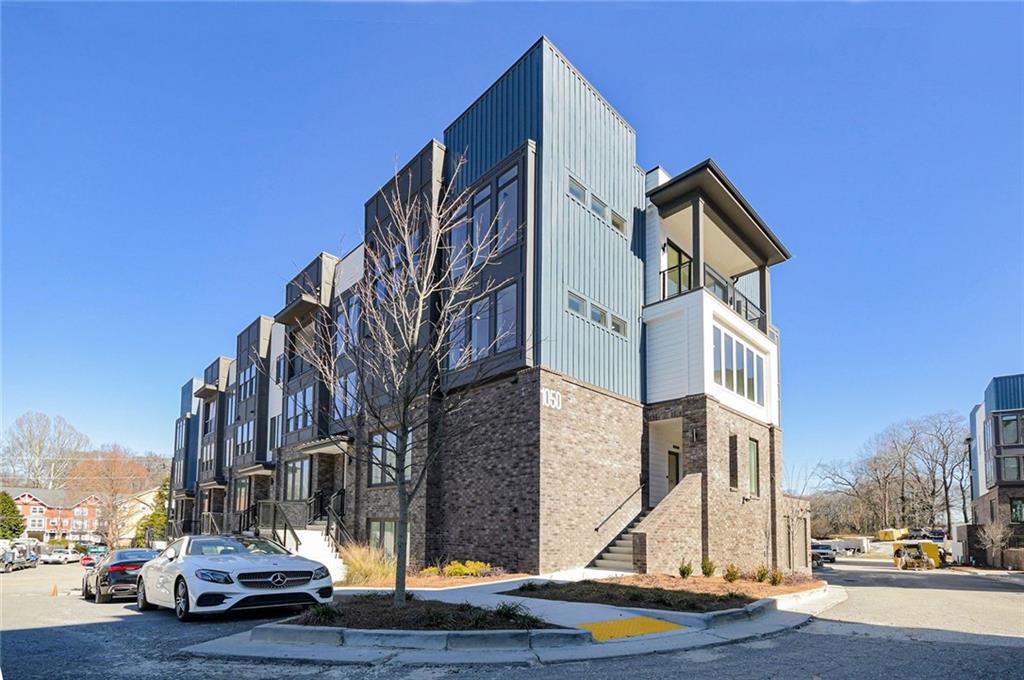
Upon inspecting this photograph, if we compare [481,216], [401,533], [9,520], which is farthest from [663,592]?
[9,520]

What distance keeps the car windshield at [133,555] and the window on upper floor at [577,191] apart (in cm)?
1322

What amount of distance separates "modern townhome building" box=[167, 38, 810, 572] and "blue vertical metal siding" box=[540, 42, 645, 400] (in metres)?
0.06

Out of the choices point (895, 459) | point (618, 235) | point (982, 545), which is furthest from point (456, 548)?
point (895, 459)

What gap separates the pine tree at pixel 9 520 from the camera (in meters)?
66.6

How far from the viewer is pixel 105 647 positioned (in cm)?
878

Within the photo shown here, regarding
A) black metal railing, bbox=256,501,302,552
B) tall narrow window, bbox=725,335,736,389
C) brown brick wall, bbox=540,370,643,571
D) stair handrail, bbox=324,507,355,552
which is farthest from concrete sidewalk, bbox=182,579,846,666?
stair handrail, bbox=324,507,355,552

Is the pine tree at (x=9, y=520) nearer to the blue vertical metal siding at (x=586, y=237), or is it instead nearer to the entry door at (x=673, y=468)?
the entry door at (x=673, y=468)

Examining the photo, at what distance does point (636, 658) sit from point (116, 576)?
11.5 meters

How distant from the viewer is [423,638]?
325 inches

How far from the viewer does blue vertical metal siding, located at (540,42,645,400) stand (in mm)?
18594

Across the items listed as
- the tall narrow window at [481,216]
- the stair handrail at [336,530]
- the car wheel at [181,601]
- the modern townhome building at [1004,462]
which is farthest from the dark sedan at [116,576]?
the modern townhome building at [1004,462]

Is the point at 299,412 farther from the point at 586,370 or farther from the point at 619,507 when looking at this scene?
the point at 619,507

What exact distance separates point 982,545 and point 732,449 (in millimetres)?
37730

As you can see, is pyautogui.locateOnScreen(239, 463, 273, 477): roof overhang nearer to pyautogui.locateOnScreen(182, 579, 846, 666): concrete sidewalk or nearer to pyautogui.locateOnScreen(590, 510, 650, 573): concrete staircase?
pyautogui.locateOnScreen(590, 510, 650, 573): concrete staircase
